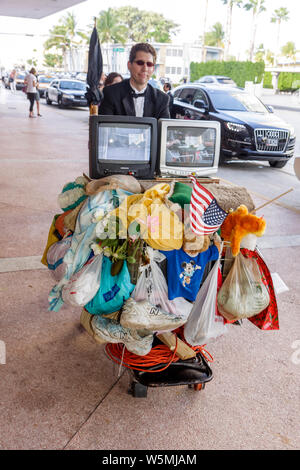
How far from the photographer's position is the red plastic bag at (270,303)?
2.22 m

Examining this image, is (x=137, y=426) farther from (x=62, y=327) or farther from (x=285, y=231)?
(x=285, y=231)

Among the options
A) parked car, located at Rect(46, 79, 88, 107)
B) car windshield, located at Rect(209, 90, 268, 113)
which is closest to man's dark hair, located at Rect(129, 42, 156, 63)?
car windshield, located at Rect(209, 90, 268, 113)

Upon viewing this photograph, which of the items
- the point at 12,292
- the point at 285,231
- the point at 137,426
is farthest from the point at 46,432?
the point at 285,231

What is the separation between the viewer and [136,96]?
11.1 ft

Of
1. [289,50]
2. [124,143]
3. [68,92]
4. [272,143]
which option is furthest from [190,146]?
[289,50]

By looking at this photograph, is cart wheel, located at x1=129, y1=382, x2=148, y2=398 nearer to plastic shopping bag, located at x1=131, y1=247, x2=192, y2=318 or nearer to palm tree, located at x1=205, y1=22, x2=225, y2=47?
plastic shopping bag, located at x1=131, y1=247, x2=192, y2=318

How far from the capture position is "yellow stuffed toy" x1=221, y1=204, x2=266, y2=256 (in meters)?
2.07

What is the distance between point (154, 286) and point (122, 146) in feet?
3.19

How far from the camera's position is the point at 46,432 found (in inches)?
83.1

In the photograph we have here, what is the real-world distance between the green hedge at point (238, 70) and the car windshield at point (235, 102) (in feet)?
112

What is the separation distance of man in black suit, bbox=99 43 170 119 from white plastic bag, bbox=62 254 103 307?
1.68 meters

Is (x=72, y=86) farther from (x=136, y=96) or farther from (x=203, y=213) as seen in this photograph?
(x=203, y=213)

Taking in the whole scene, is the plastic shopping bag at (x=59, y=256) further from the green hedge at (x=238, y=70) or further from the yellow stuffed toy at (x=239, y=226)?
the green hedge at (x=238, y=70)

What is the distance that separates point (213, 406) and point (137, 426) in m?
0.48
